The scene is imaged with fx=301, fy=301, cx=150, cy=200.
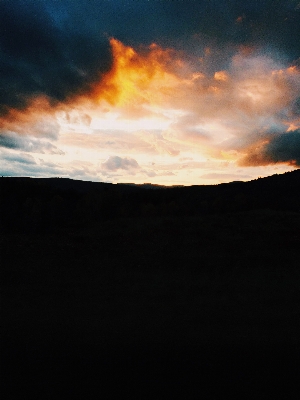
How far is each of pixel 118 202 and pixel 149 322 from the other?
52383 mm

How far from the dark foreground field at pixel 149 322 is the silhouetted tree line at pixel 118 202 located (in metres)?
15.0

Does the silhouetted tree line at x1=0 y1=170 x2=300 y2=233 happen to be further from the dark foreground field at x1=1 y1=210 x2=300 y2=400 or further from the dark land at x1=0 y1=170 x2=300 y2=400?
the dark foreground field at x1=1 y1=210 x2=300 y2=400

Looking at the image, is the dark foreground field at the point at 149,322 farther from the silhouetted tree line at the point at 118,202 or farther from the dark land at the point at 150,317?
the silhouetted tree line at the point at 118,202

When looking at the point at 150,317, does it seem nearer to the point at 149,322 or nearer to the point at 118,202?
the point at 149,322

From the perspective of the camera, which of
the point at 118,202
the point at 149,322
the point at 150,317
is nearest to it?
the point at 149,322

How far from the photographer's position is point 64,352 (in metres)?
5.90

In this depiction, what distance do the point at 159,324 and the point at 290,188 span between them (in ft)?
241

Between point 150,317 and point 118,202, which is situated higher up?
point 118,202

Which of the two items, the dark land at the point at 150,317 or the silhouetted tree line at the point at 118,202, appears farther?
the silhouetted tree line at the point at 118,202

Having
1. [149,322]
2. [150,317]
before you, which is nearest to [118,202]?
[150,317]

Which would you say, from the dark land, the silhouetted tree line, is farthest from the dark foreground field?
the silhouetted tree line

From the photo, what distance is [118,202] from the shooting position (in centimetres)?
5938

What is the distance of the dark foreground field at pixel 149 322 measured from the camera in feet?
16.6

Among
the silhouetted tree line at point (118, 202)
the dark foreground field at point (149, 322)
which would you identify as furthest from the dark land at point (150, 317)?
the silhouetted tree line at point (118, 202)
